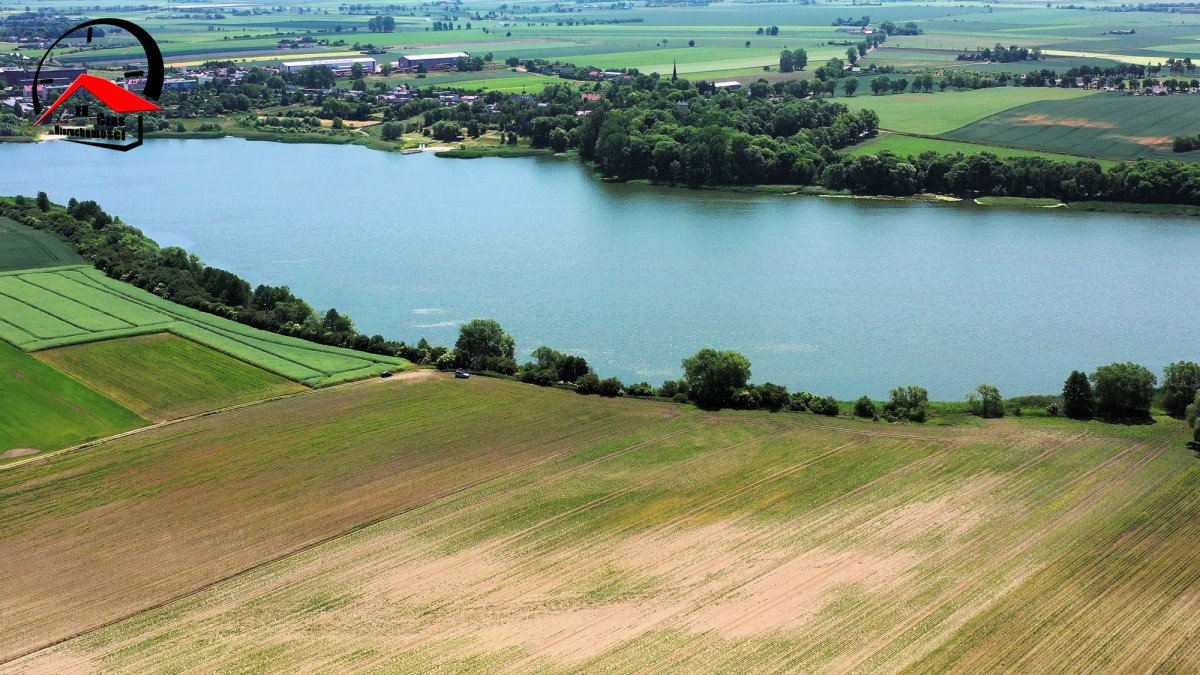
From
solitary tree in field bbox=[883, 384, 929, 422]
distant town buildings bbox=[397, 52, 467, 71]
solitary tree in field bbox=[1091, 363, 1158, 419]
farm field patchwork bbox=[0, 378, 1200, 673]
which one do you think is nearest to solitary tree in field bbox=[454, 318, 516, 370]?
farm field patchwork bbox=[0, 378, 1200, 673]

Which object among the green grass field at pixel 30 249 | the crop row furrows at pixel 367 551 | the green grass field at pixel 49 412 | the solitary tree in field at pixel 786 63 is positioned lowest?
the crop row furrows at pixel 367 551

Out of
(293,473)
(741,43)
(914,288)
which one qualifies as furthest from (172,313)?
(741,43)

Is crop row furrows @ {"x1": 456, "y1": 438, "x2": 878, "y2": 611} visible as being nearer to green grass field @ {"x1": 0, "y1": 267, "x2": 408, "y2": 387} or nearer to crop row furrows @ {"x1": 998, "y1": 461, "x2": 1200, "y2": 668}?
crop row furrows @ {"x1": 998, "y1": 461, "x2": 1200, "y2": 668}

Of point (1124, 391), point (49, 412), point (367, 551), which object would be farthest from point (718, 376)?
point (49, 412)

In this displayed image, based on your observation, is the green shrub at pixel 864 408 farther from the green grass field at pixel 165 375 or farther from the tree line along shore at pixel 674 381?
the green grass field at pixel 165 375

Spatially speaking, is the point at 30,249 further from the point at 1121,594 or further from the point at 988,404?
the point at 1121,594

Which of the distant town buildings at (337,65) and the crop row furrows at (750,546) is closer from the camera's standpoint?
the crop row furrows at (750,546)

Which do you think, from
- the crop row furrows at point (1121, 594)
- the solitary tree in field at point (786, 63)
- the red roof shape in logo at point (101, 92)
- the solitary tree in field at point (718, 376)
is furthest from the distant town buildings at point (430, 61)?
the crop row furrows at point (1121, 594)
